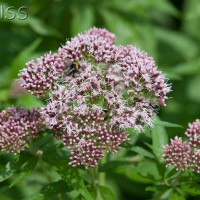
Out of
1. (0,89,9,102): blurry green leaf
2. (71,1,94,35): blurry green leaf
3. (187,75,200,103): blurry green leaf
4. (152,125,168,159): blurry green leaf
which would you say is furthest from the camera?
(187,75,200,103): blurry green leaf

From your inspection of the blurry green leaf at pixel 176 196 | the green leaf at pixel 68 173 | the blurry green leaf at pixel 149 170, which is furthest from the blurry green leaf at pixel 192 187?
the green leaf at pixel 68 173

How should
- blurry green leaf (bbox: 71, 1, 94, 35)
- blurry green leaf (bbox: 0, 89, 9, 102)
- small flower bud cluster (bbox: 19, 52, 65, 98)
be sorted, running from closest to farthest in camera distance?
small flower bud cluster (bbox: 19, 52, 65, 98) < blurry green leaf (bbox: 0, 89, 9, 102) < blurry green leaf (bbox: 71, 1, 94, 35)

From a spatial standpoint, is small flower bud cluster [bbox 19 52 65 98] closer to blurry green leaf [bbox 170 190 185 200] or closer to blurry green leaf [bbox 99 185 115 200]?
blurry green leaf [bbox 99 185 115 200]

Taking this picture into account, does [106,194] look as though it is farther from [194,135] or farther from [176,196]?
[194,135]

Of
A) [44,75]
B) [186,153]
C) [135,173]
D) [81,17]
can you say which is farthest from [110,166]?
[81,17]

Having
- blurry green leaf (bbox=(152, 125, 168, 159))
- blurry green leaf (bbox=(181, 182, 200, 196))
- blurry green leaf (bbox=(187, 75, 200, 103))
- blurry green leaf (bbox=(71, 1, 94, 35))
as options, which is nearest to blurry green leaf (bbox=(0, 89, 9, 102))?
blurry green leaf (bbox=(71, 1, 94, 35))

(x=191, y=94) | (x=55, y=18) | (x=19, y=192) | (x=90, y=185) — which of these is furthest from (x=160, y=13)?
(x=90, y=185)

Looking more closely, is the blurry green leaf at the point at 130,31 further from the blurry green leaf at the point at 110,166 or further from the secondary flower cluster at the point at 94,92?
the secondary flower cluster at the point at 94,92
